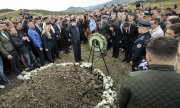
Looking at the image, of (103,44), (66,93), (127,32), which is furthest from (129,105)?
(127,32)

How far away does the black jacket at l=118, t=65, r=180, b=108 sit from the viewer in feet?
9.82

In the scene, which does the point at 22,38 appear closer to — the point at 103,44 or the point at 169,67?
the point at 103,44

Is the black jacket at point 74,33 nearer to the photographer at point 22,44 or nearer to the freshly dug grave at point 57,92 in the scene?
the photographer at point 22,44

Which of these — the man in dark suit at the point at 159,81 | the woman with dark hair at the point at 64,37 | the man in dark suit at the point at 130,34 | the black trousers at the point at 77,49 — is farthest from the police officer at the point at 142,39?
the woman with dark hair at the point at 64,37

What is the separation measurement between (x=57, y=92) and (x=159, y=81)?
198 inches

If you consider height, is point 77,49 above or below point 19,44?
below

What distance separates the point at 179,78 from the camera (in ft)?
9.85

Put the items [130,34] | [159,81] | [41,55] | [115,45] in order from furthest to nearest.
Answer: [115,45] < [41,55] < [130,34] < [159,81]

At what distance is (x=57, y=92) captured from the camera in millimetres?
7637

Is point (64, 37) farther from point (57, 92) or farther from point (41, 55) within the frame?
point (57, 92)

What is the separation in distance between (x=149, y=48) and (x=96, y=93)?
5.32 meters

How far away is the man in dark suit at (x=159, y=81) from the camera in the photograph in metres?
2.99

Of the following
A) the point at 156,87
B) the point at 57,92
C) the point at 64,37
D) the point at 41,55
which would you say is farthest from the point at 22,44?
the point at 156,87

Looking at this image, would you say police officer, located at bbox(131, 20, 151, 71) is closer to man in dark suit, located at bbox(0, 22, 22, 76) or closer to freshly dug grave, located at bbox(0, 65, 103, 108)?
freshly dug grave, located at bbox(0, 65, 103, 108)
